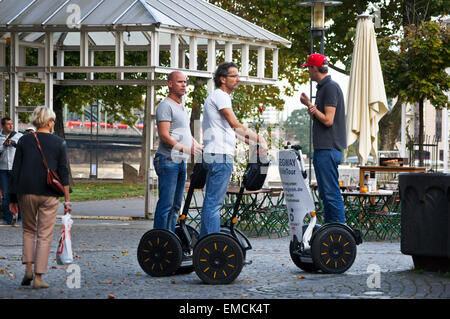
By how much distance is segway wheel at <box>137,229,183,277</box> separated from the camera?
7754mm

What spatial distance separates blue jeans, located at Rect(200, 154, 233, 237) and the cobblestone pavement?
52 cm

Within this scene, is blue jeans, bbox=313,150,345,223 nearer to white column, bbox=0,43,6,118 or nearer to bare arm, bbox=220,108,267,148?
bare arm, bbox=220,108,267,148

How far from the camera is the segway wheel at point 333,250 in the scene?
7.87m

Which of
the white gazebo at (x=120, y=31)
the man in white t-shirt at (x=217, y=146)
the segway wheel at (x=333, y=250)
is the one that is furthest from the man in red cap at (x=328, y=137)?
the white gazebo at (x=120, y=31)

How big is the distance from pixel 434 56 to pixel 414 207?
11.0 m

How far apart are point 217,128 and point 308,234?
1.37m

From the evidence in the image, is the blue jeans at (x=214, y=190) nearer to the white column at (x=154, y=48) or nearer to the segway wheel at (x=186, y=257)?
the segway wheel at (x=186, y=257)

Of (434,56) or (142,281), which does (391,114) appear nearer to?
(434,56)

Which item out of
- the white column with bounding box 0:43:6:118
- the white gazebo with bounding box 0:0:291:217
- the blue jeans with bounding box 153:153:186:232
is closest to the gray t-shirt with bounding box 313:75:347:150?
the blue jeans with bounding box 153:153:186:232

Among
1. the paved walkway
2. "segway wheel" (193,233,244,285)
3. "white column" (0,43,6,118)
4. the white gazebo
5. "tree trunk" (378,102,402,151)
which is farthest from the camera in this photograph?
"tree trunk" (378,102,402,151)

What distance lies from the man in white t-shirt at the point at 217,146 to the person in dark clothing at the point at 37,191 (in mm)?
1297

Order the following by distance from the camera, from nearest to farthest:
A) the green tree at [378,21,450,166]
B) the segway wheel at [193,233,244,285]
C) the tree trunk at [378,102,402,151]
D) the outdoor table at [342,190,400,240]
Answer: the segway wheel at [193,233,244,285] → the outdoor table at [342,190,400,240] → the green tree at [378,21,450,166] → the tree trunk at [378,102,402,151]

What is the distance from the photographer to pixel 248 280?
766 cm

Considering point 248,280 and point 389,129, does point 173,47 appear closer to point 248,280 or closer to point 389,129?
point 248,280
